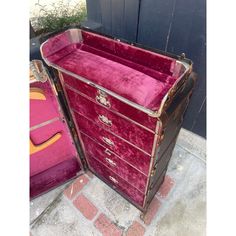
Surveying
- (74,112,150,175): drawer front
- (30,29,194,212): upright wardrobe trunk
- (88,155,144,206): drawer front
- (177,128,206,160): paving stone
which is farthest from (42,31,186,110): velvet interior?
(177,128,206,160): paving stone

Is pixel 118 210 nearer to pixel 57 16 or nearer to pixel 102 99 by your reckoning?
pixel 102 99

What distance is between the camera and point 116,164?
1714 millimetres

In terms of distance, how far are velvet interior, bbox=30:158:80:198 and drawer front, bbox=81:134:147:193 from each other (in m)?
0.38

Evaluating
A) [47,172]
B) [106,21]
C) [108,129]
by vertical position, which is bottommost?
[47,172]

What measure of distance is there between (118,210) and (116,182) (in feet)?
1.05

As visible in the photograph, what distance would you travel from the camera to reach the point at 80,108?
5.04 feet

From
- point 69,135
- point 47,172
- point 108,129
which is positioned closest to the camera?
point 108,129

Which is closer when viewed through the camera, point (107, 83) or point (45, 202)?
point (107, 83)

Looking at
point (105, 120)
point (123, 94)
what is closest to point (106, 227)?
point (105, 120)

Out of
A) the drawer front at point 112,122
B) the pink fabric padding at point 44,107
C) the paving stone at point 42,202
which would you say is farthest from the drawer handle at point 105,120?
the paving stone at point 42,202

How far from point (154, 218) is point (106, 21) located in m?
2.04

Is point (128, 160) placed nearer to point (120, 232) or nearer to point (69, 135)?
point (69, 135)

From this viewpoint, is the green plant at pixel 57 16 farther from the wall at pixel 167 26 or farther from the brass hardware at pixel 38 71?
the brass hardware at pixel 38 71
